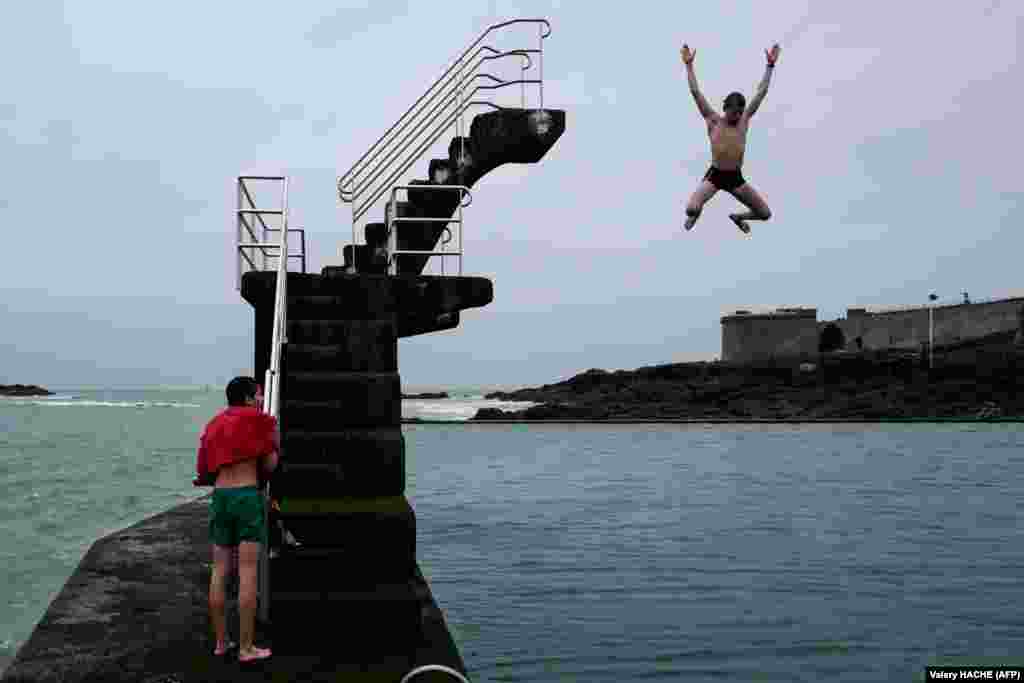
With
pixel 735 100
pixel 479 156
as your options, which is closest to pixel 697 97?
pixel 735 100

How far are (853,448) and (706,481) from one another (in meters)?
20.3

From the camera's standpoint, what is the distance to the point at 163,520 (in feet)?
46.6

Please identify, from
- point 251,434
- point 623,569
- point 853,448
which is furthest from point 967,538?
point 853,448

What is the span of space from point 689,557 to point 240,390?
40.2 feet

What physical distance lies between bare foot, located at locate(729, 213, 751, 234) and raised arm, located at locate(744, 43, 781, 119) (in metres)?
0.55

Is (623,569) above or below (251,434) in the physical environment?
below

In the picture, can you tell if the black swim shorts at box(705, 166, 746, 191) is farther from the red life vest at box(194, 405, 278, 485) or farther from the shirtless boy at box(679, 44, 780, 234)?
the red life vest at box(194, 405, 278, 485)

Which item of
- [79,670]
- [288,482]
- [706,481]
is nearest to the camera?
[79,670]

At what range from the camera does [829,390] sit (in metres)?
83.2

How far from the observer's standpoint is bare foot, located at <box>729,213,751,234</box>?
4.88 meters

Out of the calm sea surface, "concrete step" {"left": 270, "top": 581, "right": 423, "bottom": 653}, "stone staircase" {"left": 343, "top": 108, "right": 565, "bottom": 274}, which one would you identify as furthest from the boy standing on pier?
"stone staircase" {"left": 343, "top": 108, "right": 565, "bottom": 274}

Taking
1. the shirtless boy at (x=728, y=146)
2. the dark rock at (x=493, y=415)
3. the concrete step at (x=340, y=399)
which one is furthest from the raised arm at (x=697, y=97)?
the dark rock at (x=493, y=415)

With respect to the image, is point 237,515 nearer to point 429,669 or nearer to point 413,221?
point 429,669

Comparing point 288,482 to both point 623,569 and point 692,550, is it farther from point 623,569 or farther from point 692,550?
point 692,550
